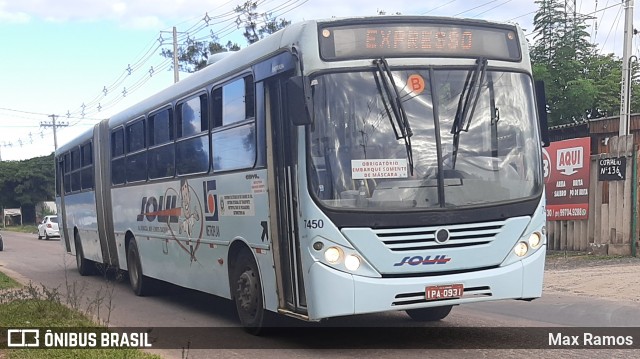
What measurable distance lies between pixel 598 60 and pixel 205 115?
27.5 metres

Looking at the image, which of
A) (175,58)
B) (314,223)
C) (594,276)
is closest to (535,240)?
(314,223)

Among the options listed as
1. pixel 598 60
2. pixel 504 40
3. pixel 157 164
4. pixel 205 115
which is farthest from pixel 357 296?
pixel 598 60

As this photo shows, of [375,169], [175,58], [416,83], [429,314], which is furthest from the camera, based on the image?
[175,58]

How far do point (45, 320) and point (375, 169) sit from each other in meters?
4.77

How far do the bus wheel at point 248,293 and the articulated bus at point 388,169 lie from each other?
3 cm

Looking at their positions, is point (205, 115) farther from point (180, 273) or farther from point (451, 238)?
point (451, 238)

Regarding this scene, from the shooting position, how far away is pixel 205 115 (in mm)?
10094

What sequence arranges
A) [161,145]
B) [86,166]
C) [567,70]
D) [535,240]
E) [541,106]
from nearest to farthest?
[535,240] < [541,106] < [161,145] < [86,166] < [567,70]

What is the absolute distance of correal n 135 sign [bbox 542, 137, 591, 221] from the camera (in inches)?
681

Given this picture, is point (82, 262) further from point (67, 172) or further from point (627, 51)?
point (627, 51)

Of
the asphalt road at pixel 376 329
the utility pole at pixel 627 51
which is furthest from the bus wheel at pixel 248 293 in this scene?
the utility pole at pixel 627 51

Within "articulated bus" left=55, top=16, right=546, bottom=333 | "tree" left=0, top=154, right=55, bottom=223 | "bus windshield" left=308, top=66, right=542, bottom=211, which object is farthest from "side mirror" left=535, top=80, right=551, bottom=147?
"tree" left=0, top=154, right=55, bottom=223

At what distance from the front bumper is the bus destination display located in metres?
2.11

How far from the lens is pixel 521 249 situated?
7.67 meters
